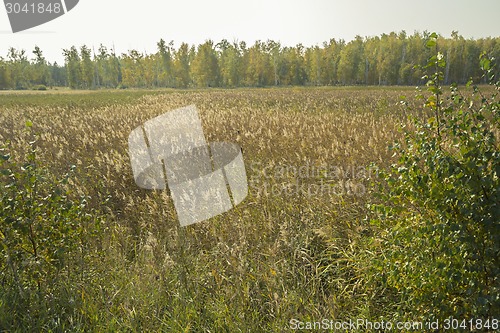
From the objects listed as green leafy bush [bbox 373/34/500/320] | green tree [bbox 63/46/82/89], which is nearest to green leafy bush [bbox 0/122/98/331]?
green leafy bush [bbox 373/34/500/320]

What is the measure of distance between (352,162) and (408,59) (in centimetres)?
7282

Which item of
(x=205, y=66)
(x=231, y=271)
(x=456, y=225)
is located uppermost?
(x=205, y=66)

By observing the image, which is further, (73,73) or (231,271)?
(73,73)

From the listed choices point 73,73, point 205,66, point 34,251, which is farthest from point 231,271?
point 73,73

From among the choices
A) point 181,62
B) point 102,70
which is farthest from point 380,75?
point 102,70

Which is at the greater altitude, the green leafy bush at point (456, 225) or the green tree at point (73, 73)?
the green tree at point (73, 73)

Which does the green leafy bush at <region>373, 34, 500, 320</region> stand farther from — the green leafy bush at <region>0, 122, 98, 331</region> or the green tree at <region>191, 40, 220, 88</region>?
the green tree at <region>191, 40, 220, 88</region>

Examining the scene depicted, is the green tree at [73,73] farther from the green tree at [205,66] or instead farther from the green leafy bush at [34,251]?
the green leafy bush at [34,251]

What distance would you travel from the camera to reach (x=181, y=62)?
238 feet

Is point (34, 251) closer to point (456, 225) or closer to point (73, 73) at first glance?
point (456, 225)

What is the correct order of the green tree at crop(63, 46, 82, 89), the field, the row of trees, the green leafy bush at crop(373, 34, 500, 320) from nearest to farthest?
1. the green leafy bush at crop(373, 34, 500, 320)
2. the field
3. the row of trees
4. the green tree at crop(63, 46, 82, 89)

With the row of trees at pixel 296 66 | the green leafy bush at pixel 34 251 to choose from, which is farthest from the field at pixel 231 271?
the row of trees at pixel 296 66

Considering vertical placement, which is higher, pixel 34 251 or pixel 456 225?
pixel 456 225

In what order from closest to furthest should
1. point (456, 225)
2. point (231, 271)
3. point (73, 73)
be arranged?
1. point (456, 225)
2. point (231, 271)
3. point (73, 73)
